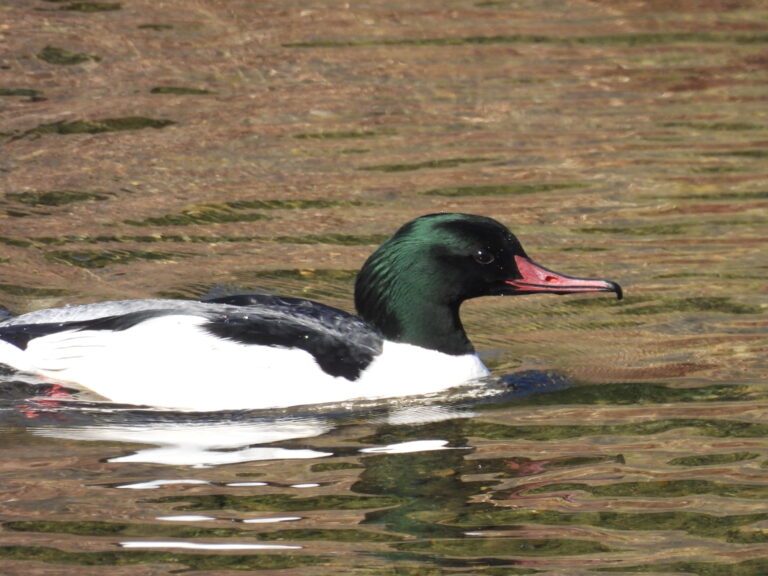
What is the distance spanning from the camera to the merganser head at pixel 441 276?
7906mm

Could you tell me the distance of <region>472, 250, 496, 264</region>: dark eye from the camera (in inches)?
311

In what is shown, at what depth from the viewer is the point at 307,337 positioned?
7.78 m

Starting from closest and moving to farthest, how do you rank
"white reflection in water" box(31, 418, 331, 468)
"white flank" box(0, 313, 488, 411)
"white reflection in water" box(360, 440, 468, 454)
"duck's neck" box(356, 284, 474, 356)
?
1. "white reflection in water" box(31, 418, 331, 468)
2. "white reflection in water" box(360, 440, 468, 454)
3. "white flank" box(0, 313, 488, 411)
4. "duck's neck" box(356, 284, 474, 356)

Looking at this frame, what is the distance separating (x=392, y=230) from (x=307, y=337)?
2586 millimetres

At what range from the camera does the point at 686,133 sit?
12.4 m

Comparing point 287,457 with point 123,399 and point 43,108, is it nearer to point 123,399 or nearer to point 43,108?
point 123,399

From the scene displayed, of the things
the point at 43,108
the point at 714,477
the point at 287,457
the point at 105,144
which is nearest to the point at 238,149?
the point at 105,144

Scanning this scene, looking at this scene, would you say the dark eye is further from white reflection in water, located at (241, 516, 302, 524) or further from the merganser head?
white reflection in water, located at (241, 516, 302, 524)

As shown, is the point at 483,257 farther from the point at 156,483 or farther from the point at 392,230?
the point at 392,230

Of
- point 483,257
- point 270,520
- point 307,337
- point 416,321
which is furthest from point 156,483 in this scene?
point 483,257

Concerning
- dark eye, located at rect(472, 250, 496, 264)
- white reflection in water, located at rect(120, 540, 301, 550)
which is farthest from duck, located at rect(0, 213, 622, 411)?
white reflection in water, located at rect(120, 540, 301, 550)

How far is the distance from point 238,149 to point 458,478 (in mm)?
5649

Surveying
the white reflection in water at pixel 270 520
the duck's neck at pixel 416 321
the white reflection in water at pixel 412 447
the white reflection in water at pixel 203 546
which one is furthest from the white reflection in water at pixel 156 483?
the duck's neck at pixel 416 321

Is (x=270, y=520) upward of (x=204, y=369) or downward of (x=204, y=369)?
downward
